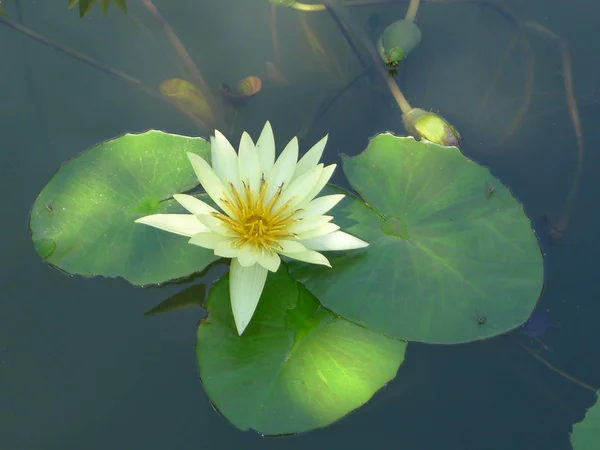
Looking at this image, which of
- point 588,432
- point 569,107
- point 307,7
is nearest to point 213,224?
point 588,432

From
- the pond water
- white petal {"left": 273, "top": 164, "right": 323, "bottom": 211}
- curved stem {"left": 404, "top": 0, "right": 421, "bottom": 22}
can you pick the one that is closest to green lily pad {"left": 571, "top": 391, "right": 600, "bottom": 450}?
the pond water

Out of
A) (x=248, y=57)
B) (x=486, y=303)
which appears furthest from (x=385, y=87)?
(x=486, y=303)

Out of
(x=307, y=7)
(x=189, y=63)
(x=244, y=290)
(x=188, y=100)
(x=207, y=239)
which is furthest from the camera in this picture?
(x=307, y=7)

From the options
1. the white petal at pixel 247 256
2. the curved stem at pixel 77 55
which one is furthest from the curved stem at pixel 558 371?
the curved stem at pixel 77 55

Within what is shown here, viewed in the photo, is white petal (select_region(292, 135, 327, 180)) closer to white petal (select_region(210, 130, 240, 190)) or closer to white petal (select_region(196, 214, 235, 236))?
white petal (select_region(210, 130, 240, 190))

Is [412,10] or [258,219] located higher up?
[412,10]

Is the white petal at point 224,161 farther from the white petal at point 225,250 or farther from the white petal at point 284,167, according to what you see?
the white petal at point 225,250

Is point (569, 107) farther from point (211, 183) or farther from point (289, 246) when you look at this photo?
point (211, 183)

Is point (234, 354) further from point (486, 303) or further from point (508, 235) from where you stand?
point (508, 235)
